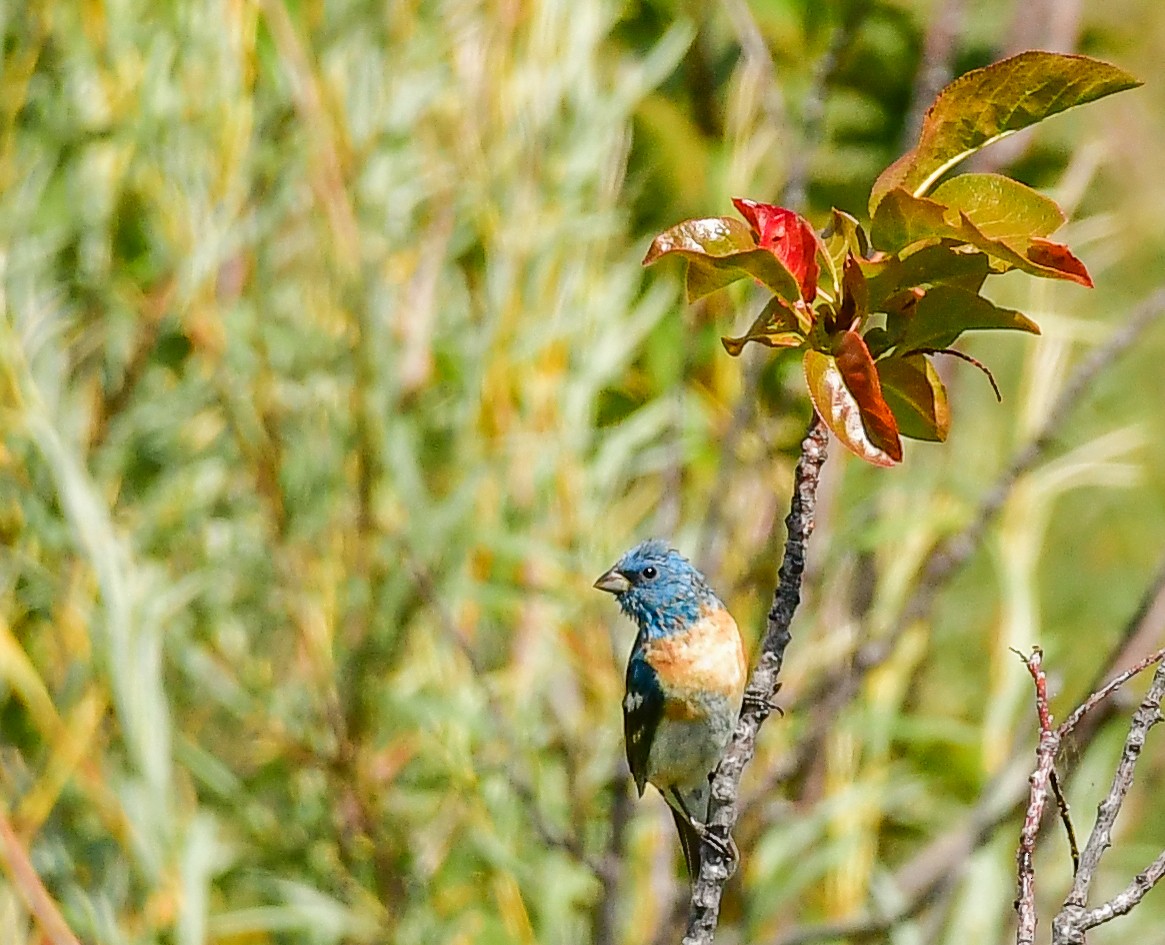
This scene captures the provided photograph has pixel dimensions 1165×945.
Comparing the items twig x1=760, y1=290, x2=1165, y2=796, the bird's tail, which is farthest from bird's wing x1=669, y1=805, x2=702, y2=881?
twig x1=760, y1=290, x2=1165, y2=796

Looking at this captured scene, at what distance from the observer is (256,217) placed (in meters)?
2.34

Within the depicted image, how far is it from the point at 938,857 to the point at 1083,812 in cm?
22

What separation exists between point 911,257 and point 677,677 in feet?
3.78

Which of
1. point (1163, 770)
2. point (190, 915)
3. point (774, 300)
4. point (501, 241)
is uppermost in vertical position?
point (774, 300)

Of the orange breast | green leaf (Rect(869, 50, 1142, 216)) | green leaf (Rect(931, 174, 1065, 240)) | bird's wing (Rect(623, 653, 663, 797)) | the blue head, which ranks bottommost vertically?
bird's wing (Rect(623, 653, 663, 797))

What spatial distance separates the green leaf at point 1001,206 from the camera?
85 cm

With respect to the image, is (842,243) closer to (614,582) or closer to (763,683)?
(763,683)

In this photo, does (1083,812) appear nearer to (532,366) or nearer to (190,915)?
(532,366)

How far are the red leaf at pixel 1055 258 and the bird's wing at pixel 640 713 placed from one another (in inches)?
42.6

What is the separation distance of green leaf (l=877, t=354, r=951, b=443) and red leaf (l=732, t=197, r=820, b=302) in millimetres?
74

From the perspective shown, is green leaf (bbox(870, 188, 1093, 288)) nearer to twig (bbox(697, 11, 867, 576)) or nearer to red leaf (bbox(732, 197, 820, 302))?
red leaf (bbox(732, 197, 820, 302))

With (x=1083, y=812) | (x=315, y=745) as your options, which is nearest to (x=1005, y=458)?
(x=1083, y=812)

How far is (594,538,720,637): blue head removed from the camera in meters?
1.97

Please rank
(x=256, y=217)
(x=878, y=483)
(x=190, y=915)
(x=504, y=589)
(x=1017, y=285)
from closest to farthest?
(x=190, y=915) → (x=504, y=589) → (x=256, y=217) → (x=878, y=483) → (x=1017, y=285)
